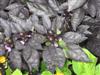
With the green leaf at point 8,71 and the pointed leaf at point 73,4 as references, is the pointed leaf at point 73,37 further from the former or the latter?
the green leaf at point 8,71

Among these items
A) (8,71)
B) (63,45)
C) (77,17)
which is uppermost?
(77,17)

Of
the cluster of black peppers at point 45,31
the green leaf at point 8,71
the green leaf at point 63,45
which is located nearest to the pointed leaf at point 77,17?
the cluster of black peppers at point 45,31

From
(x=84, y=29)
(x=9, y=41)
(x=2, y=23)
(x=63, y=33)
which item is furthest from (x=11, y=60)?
(x=84, y=29)

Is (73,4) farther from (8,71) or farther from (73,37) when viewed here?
(8,71)

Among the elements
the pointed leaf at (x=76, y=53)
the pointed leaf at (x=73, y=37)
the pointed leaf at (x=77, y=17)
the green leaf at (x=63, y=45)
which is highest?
the pointed leaf at (x=77, y=17)

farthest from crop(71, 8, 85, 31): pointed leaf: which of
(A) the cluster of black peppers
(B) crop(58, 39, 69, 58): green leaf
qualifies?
(B) crop(58, 39, 69, 58): green leaf

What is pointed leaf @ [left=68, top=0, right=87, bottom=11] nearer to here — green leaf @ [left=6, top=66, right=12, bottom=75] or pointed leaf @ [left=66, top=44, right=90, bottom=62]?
pointed leaf @ [left=66, top=44, right=90, bottom=62]

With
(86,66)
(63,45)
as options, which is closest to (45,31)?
(63,45)

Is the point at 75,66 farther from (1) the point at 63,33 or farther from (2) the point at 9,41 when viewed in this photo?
(2) the point at 9,41
